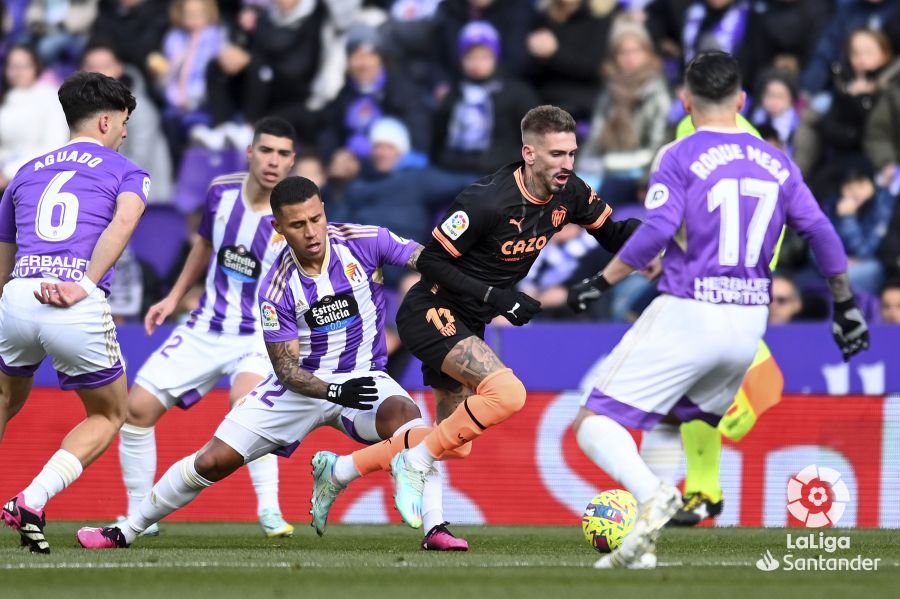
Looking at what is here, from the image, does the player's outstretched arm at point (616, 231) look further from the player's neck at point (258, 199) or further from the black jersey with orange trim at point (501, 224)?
the player's neck at point (258, 199)

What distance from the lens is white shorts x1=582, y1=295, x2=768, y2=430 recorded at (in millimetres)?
6645

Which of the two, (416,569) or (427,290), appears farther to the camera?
(427,290)

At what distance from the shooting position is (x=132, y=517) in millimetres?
8008

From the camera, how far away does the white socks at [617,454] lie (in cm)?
645

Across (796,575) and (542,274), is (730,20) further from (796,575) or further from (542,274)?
(796,575)

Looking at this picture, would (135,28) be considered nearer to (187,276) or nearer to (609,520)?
(187,276)

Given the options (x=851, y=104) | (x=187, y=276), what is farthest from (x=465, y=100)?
(x=187, y=276)

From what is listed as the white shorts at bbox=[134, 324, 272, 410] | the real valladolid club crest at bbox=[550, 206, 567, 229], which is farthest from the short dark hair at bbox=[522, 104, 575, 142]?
the white shorts at bbox=[134, 324, 272, 410]

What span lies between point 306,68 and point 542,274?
3.47 m

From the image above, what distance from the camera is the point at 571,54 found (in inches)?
533

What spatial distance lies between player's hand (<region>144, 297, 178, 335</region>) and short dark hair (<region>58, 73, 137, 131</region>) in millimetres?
1590

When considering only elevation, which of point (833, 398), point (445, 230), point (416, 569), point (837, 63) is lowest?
point (416, 569)

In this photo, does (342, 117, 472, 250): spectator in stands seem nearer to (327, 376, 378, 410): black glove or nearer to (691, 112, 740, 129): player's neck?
(327, 376, 378, 410): black glove

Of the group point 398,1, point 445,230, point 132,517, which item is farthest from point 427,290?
point 398,1
